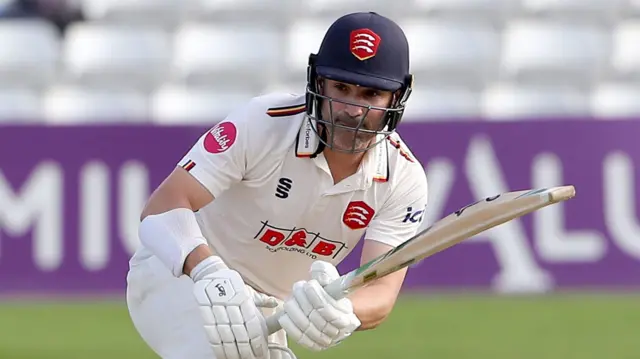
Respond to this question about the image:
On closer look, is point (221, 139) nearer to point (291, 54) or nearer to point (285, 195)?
point (285, 195)

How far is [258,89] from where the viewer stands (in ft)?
30.1

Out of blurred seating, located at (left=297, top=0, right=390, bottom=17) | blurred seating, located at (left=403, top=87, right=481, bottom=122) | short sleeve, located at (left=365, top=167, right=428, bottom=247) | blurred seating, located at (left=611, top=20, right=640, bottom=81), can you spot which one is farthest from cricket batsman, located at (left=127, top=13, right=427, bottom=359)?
blurred seating, located at (left=611, top=20, right=640, bottom=81)

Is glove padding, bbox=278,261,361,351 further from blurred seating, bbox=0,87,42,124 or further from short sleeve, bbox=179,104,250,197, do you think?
blurred seating, bbox=0,87,42,124

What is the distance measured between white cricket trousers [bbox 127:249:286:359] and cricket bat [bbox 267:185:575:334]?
46cm

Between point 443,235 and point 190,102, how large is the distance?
5953mm

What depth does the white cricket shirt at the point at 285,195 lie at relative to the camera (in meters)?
3.69

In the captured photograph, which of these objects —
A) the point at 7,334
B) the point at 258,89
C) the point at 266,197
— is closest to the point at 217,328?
the point at 266,197

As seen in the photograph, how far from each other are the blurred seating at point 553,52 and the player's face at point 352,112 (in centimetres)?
586

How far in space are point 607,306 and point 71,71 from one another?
4.26m

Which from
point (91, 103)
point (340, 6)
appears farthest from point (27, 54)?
point (340, 6)

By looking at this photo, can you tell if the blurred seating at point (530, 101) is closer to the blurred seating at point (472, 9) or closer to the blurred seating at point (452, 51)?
the blurred seating at point (452, 51)

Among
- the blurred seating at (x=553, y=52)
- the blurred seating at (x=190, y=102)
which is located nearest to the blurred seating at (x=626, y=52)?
the blurred seating at (x=553, y=52)

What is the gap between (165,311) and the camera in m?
3.94

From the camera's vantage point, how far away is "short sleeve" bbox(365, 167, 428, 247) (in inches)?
154
